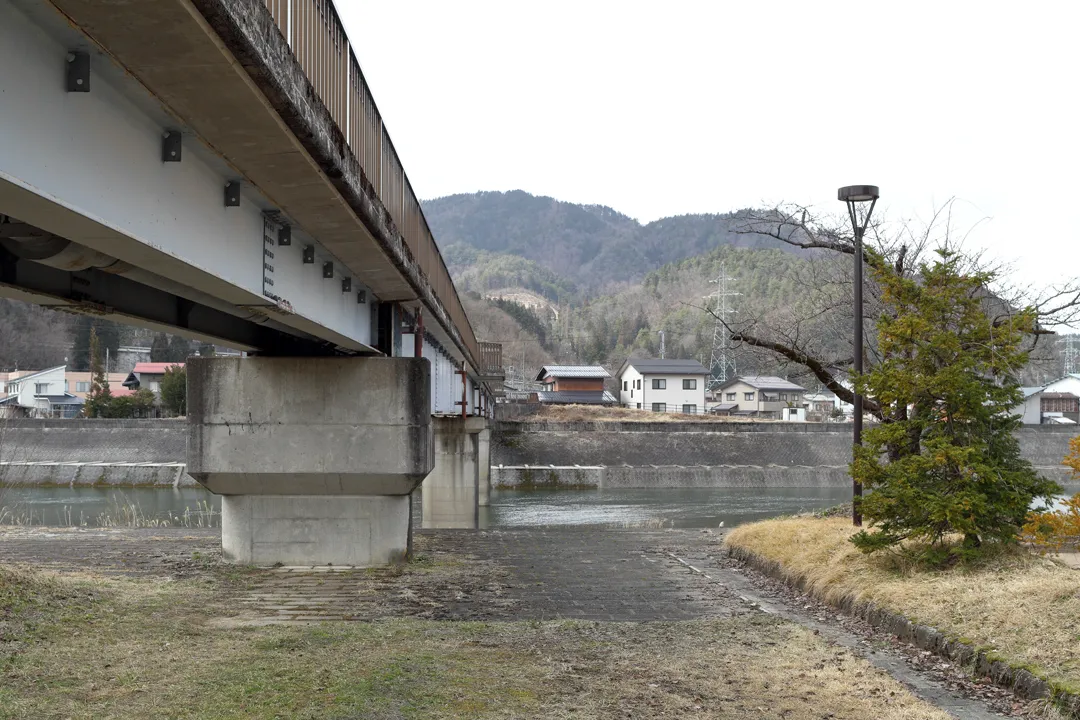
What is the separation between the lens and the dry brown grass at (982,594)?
7645mm

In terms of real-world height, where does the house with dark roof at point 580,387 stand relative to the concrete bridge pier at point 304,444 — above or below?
above

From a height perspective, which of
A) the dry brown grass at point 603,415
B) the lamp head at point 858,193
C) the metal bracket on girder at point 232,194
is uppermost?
the lamp head at point 858,193

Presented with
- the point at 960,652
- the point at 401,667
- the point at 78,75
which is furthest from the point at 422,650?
the point at 78,75

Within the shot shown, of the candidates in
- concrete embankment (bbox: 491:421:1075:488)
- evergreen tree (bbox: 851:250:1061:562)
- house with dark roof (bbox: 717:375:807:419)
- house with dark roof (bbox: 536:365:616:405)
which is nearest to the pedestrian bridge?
evergreen tree (bbox: 851:250:1061:562)

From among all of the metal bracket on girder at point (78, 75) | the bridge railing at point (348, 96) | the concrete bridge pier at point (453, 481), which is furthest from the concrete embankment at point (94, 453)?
the metal bracket on girder at point (78, 75)

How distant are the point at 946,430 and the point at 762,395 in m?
79.0

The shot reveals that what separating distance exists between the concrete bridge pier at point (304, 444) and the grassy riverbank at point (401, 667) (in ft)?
10.9

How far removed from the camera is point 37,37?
4324 mm

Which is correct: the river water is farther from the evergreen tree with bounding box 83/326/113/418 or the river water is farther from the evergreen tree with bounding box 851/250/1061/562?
the evergreen tree with bounding box 83/326/113/418

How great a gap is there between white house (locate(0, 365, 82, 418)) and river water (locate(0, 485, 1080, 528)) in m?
37.4

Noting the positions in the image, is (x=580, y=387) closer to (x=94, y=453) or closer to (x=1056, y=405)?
(x=1056, y=405)

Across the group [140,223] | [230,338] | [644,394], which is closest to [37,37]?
[140,223]

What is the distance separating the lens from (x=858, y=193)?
14609mm

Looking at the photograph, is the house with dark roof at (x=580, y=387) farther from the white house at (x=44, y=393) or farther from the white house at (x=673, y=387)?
the white house at (x=44, y=393)
